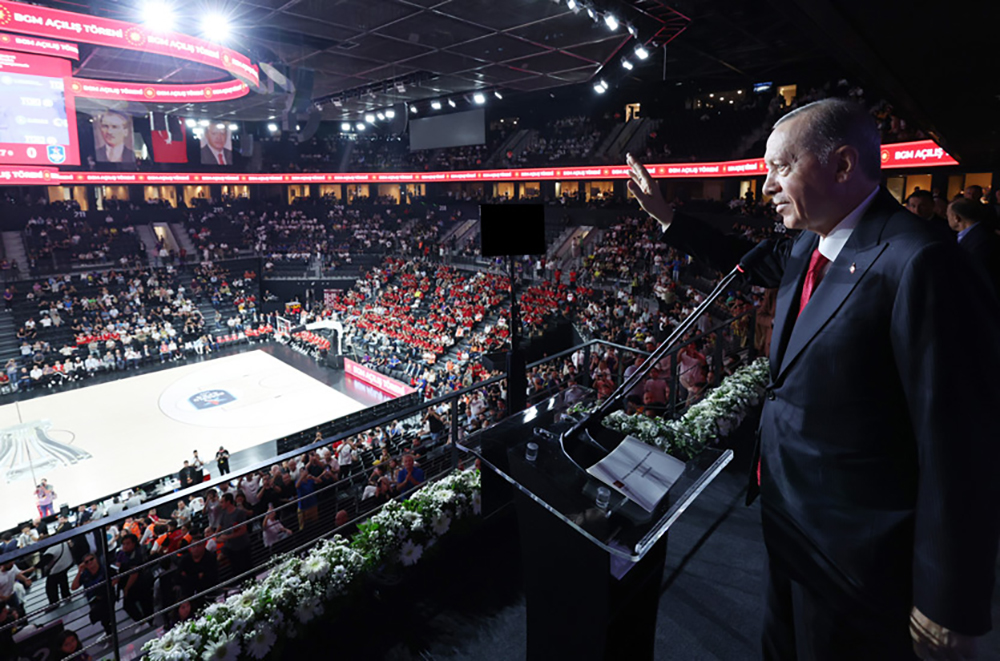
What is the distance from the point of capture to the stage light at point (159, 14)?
847 cm

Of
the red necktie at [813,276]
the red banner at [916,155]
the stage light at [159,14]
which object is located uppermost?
the stage light at [159,14]

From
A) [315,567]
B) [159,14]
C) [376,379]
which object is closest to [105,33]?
[159,14]

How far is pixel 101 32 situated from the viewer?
A: 23.3 ft

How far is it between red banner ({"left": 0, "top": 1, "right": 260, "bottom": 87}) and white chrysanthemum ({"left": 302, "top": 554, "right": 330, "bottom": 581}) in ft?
25.9

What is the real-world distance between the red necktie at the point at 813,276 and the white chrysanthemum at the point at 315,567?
2285 mm

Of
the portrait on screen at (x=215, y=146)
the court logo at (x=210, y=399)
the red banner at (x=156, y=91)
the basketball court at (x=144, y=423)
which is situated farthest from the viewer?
the portrait on screen at (x=215, y=146)

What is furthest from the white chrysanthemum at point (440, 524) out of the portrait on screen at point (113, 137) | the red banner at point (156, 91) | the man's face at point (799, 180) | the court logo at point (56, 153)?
the portrait on screen at point (113, 137)

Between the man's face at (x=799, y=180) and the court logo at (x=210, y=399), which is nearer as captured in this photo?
the man's face at (x=799, y=180)

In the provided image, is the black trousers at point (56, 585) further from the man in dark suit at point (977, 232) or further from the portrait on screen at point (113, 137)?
the portrait on screen at point (113, 137)

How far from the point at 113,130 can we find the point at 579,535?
2966 cm

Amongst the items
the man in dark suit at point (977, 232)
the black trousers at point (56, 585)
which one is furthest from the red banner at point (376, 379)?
the man in dark suit at point (977, 232)

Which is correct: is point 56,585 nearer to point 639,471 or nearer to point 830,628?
point 639,471

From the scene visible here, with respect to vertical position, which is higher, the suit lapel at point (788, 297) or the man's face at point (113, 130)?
the man's face at point (113, 130)

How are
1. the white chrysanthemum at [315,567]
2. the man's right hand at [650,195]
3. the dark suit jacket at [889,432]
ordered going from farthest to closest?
1. the white chrysanthemum at [315,567]
2. the man's right hand at [650,195]
3. the dark suit jacket at [889,432]
